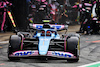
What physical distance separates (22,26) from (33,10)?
8.49 feet

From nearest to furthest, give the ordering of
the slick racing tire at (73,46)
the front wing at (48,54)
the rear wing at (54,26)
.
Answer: the front wing at (48,54) → the slick racing tire at (73,46) → the rear wing at (54,26)

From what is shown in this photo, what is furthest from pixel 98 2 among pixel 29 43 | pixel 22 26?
pixel 29 43

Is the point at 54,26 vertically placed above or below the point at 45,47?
above

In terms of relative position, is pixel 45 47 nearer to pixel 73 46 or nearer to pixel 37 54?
pixel 37 54

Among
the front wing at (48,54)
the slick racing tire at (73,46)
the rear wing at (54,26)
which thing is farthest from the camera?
the rear wing at (54,26)

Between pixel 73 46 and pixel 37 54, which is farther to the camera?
pixel 73 46

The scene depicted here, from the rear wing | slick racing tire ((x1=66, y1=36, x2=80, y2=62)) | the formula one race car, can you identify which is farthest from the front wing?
the rear wing

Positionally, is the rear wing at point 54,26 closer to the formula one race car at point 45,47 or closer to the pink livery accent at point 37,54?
the formula one race car at point 45,47

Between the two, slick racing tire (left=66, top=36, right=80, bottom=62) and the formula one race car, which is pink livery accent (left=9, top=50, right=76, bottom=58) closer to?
the formula one race car

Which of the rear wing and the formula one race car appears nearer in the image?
the formula one race car

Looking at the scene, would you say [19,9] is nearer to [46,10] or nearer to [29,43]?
[46,10]

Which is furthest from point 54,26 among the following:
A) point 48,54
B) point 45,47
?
point 48,54

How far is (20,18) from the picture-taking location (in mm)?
24172

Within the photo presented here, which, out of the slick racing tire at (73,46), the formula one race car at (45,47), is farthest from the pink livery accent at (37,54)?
the slick racing tire at (73,46)
